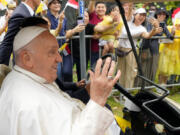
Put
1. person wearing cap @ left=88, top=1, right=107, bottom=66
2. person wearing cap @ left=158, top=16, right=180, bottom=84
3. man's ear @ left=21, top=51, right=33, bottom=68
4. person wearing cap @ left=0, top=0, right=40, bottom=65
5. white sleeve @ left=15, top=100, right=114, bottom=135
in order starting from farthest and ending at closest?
1. person wearing cap @ left=158, top=16, right=180, bottom=84
2. person wearing cap @ left=88, top=1, right=107, bottom=66
3. person wearing cap @ left=0, top=0, right=40, bottom=65
4. man's ear @ left=21, top=51, right=33, bottom=68
5. white sleeve @ left=15, top=100, right=114, bottom=135

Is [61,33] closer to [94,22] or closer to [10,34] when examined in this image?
[94,22]

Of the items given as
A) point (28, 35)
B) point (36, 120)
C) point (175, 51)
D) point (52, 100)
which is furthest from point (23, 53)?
point (175, 51)

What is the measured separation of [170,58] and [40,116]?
13.5 feet

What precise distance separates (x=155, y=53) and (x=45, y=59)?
3390 mm

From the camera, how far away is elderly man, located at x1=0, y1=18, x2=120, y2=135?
1187mm

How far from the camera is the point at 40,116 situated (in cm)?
121

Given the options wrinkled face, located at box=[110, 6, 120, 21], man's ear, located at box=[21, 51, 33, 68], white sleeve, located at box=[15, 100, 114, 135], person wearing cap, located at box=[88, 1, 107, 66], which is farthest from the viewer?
person wearing cap, located at box=[88, 1, 107, 66]

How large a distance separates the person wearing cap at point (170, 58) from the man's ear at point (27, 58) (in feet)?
12.1

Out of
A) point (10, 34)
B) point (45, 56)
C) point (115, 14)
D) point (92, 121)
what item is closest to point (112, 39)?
point (115, 14)

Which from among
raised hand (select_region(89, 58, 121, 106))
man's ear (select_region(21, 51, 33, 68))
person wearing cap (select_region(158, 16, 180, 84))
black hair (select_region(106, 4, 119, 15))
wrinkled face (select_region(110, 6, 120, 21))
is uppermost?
black hair (select_region(106, 4, 119, 15))

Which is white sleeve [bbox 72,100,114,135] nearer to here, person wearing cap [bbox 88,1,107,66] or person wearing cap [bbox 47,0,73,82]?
person wearing cap [bbox 47,0,73,82]

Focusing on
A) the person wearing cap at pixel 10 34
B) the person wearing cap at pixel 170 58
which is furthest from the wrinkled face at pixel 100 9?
the person wearing cap at pixel 10 34

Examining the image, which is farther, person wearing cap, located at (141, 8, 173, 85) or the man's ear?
person wearing cap, located at (141, 8, 173, 85)

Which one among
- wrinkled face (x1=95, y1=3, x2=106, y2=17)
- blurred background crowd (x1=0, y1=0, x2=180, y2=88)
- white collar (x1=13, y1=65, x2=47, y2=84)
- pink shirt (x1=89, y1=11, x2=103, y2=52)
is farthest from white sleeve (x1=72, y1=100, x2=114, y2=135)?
wrinkled face (x1=95, y1=3, x2=106, y2=17)
